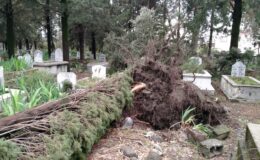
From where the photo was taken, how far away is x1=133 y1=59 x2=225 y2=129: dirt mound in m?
5.57

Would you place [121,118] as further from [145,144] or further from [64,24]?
[64,24]

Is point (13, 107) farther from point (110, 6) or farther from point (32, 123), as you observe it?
point (110, 6)

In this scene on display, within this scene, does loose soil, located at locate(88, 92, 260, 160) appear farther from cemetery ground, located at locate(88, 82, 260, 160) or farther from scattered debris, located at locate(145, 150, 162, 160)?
scattered debris, located at locate(145, 150, 162, 160)

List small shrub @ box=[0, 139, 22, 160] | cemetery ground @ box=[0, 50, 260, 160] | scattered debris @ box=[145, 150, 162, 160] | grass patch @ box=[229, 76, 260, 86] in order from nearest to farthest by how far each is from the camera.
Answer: small shrub @ box=[0, 139, 22, 160], cemetery ground @ box=[0, 50, 260, 160], scattered debris @ box=[145, 150, 162, 160], grass patch @ box=[229, 76, 260, 86]

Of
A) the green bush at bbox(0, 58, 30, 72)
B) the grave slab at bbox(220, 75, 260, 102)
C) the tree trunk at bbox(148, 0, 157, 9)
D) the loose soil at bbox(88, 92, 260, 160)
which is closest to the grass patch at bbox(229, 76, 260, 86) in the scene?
the grave slab at bbox(220, 75, 260, 102)

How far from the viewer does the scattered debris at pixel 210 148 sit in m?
4.67

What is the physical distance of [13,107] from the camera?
457 cm

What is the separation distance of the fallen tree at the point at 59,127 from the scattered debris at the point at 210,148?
152 centimetres

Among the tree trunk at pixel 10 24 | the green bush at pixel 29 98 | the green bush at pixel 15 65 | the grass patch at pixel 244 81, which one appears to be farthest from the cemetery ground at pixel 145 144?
the tree trunk at pixel 10 24

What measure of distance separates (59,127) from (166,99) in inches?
119

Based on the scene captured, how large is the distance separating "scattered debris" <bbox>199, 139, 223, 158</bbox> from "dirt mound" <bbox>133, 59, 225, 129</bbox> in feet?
3.10

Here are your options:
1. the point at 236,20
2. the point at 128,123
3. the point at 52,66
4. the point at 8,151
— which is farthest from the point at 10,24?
the point at 8,151

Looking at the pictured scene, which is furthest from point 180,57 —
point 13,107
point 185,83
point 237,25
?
point 237,25

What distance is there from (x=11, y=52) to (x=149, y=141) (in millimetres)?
13787
